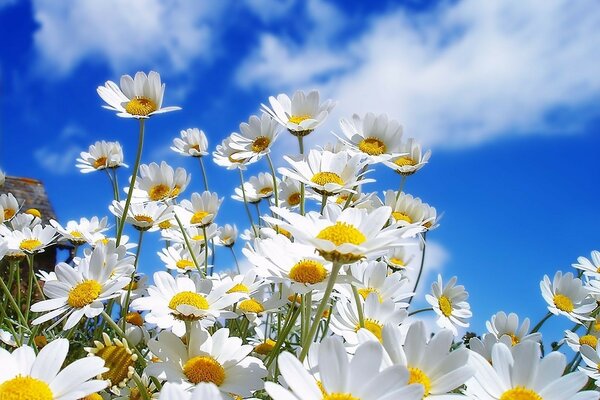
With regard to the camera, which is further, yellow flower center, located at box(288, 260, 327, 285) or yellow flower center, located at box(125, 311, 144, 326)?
yellow flower center, located at box(125, 311, 144, 326)

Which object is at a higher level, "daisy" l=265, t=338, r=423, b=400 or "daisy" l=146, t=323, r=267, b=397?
"daisy" l=146, t=323, r=267, b=397

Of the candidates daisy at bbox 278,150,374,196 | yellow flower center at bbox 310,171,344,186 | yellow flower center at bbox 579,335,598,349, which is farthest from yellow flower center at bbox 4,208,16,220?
yellow flower center at bbox 579,335,598,349

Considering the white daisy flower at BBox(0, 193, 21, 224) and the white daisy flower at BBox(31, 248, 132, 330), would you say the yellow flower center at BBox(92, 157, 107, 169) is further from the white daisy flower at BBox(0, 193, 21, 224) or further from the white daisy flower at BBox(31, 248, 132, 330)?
the white daisy flower at BBox(31, 248, 132, 330)

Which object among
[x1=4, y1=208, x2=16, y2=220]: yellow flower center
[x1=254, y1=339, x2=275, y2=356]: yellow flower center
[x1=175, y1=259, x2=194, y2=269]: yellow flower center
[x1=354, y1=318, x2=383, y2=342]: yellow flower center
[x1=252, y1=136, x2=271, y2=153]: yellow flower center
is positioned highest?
[x1=4, y1=208, x2=16, y2=220]: yellow flower center

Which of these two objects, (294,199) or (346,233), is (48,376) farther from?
(294,199)

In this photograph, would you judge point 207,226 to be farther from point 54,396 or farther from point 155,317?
point 54,396

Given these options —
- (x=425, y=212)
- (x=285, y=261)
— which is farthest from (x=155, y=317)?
(x=425, y=212)
